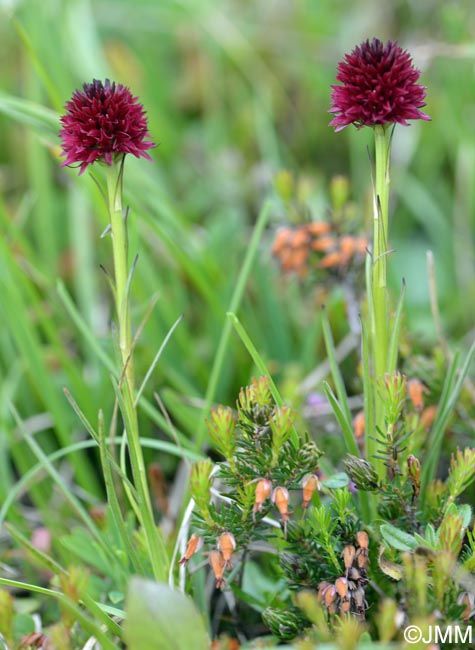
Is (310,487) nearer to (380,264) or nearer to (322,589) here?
(322,589)

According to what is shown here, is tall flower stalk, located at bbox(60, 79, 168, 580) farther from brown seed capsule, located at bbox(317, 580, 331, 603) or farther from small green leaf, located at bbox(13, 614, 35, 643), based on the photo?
small green leaf, located at bbox(13, 614, 35, 643)

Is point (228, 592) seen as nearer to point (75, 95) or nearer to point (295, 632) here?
point (295, 632)

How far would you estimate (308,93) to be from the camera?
258cm

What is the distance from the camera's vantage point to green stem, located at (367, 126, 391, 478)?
78cm


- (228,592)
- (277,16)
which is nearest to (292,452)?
(228,592)

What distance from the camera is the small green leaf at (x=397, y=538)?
2.65 ft

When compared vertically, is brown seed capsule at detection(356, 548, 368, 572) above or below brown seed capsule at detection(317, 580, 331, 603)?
above

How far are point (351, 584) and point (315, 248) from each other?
816 millimetres

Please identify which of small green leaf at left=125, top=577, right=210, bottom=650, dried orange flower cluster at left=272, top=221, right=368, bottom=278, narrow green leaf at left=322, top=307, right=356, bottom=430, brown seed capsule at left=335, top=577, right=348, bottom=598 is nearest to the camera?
small green leaf at left=125, top=577, right=210, bottom=650

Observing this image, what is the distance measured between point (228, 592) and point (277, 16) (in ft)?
8.47

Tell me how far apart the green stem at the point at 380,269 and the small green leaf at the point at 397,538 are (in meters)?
0.08

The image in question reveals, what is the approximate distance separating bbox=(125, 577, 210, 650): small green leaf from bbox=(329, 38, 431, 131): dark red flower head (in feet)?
1.78

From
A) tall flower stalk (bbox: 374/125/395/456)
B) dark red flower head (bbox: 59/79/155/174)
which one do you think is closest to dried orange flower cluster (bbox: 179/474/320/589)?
tall flower stalk (bbox: 374/125/395/456)

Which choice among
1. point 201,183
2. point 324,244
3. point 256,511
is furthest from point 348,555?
point 201,183
